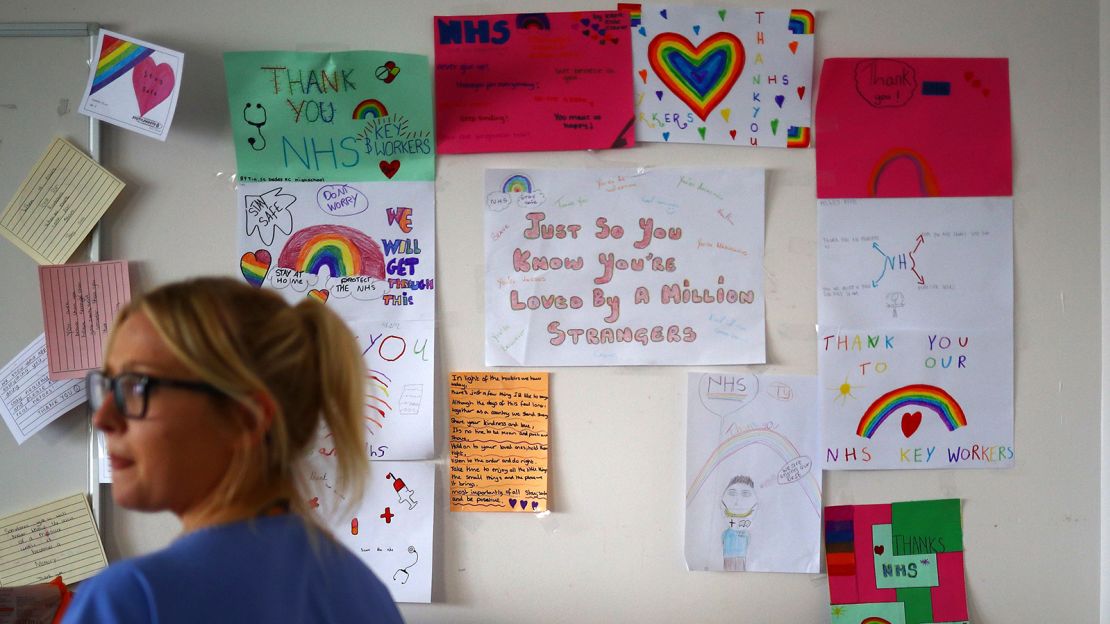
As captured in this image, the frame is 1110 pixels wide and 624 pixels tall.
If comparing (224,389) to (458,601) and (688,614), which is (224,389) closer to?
(458,601)

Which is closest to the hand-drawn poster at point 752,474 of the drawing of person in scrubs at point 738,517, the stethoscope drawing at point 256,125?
the drawing of person in scrubs at point 738,517

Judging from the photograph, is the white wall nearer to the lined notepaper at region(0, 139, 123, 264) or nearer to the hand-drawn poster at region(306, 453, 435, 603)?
the hand-drawn poster at region(306, 453, 435, 603)

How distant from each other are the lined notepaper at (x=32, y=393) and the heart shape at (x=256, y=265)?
0.42m

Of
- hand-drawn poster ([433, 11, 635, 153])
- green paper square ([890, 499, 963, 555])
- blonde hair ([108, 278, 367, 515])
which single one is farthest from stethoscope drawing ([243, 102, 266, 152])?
green paper square ([890, 499, 963, 555])

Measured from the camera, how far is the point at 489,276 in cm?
183

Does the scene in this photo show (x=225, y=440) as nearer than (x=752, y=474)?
Yes

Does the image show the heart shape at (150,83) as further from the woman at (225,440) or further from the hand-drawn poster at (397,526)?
the woman at (225,440)

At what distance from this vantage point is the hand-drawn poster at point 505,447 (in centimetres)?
182

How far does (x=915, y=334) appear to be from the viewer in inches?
71.8

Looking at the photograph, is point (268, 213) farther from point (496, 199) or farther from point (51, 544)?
point (51, 544)

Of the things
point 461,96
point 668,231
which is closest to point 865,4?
point 668,231

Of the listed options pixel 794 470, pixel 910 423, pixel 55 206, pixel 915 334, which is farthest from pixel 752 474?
pixel 55 206

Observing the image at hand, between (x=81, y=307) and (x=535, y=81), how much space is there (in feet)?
3.45

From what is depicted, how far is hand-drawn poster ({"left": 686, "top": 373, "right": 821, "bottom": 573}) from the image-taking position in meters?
1.82
